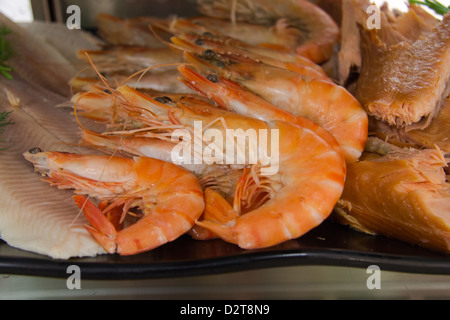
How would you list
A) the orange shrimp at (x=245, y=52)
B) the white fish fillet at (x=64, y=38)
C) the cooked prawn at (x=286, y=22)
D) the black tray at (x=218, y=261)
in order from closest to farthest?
the black tray at (x=218, y=261) → the orange shrimp at (x=245, y=52) → the cooked prawn at (x=286, y=22) → the white fish fillet at (x=64, y=38)

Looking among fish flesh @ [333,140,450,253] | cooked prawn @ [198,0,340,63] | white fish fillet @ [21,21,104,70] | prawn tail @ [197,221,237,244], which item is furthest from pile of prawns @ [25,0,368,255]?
white fish fillet @ [21,21,104,70]

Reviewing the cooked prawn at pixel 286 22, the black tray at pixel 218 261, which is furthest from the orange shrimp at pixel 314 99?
the cooked prawn at pixel 286 22

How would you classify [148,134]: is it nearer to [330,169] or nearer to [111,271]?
[111,271]

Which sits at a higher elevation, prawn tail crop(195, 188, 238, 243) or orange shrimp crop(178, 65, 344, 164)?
orange shrimp crop(178, 65, 344, 164)

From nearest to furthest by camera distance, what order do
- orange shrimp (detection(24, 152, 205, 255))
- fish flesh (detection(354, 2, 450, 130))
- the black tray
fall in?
the black tray, orange shrimp (detection(24, 152, 205, 255)), fish flesh (detection(354, 2, 450, 130))

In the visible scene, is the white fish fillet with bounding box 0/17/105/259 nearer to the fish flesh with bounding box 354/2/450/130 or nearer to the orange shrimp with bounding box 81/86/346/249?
the orange shrimp with bounding box 81/86/346/249

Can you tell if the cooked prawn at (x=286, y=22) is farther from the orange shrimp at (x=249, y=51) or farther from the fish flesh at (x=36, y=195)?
the fish flesh at (x=36, y=195)
